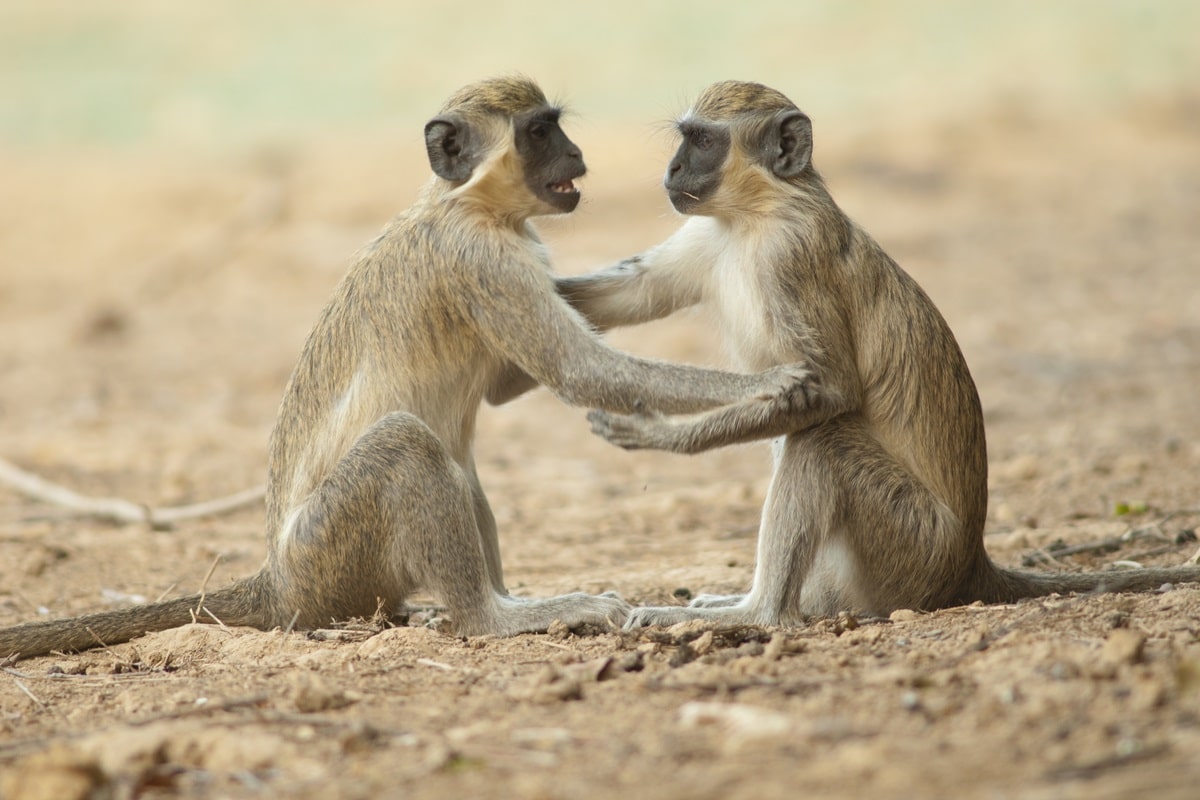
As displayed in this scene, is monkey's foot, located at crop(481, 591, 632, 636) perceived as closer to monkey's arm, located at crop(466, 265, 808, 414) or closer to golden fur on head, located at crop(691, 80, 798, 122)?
monkey's arm, located at crop(466, 265, 808, 414)

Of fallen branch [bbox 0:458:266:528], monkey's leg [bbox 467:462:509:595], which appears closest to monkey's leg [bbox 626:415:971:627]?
monkey's leg [bbox 467:462:509:595]

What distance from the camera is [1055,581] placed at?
5.90 metres

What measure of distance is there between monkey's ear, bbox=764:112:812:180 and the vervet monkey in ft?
2.88

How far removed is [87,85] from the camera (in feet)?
88.6

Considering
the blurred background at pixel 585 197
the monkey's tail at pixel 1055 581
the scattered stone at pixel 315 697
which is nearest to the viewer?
the scattered stone at pixel 315 697

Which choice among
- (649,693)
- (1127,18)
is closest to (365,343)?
(649,693)

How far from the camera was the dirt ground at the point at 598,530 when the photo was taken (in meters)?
3.61

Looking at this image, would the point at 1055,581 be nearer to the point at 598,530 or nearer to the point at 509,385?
the point at 509,385

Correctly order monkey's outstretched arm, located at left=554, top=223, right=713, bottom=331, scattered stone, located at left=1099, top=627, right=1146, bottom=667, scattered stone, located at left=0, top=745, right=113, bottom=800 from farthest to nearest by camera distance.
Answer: monkey's outstretched arm, located at left=554, top=223, right=713, bottom=331
scattered stone, located at left=1099, top=627, right=1146, bottom=667
scattered stone, located at left=0, top=745, right=113, bottom=800

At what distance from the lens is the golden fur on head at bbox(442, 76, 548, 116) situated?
20.3 ft

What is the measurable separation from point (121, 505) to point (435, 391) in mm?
3715

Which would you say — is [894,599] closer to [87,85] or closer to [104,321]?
[104,321]

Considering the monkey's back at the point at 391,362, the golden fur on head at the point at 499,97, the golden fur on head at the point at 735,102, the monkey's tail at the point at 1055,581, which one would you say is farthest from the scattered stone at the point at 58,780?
the golden fur on head at the point at 735,102

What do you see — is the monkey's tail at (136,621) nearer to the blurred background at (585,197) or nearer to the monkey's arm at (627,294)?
the blurred background at (585,197)
